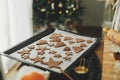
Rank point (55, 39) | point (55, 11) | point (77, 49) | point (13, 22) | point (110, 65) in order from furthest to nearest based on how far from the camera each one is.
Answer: point (55, 11), point (13, 22), point (55, 39), point (77, 49), point (110, 65)

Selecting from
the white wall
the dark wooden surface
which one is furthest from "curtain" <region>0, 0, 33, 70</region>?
the white wall

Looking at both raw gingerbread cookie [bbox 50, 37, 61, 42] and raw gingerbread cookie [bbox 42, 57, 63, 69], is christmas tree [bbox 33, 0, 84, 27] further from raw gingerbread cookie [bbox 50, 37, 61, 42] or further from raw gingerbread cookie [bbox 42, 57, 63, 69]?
raw gingerbread cookie [bbox 42, 57, 63, 69]

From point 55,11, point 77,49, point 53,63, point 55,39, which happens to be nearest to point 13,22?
point 55,11

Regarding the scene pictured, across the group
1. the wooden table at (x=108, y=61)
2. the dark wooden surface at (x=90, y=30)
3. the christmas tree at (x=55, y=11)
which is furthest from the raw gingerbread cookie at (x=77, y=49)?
the dark wooden surface at (x=90, y=30)

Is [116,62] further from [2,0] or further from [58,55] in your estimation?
[2,0]

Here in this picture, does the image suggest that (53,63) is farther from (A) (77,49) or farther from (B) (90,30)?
(B) (90,30)
